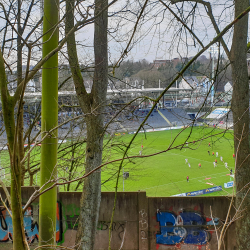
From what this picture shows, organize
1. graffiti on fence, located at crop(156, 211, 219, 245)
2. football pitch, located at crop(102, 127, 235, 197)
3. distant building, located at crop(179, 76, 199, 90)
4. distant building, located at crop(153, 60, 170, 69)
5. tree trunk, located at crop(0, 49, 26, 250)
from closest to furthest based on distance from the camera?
tree trunk, located at crop(0, 49, 26, 250), distant building, located at crop(179, 76, 199, 90), distant building, located at crop(153, 60, 170, 69), graffiti on fence, located at crop(156, 211, 219, 245), football pitch, located at crop(102, 127, 235, 197)

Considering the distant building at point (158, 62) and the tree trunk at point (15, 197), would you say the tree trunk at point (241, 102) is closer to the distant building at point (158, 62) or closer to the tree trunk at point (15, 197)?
the distant building at point (158, 62)

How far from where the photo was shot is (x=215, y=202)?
717 centimetres

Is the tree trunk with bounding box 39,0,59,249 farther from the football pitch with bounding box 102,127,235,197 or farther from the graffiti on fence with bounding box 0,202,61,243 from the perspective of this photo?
the football pitch with bounding box 102,127,235,197

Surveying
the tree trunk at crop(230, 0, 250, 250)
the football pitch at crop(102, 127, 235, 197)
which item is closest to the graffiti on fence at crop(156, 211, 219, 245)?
the tree trunk at crop(230, 0, 250, 250)

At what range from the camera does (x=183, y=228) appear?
286 inches

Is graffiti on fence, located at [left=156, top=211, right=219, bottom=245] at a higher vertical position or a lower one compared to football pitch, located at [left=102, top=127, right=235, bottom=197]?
higher

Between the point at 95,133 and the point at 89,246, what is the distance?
1.99 metres

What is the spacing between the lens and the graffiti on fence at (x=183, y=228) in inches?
284

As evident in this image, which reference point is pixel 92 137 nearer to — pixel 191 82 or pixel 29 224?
pixel 191 82

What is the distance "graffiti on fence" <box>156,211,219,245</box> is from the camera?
7203 mm

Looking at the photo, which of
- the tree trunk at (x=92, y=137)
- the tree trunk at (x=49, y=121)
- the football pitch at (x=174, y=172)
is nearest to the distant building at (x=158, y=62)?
the tree trunk at (x=92, y=137)

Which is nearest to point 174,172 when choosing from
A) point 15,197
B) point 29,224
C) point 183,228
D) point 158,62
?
point 183,228

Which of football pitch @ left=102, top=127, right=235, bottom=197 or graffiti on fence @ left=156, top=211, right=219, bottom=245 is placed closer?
graffiti on fence @ left=156, top=211, right=219, bottom=245

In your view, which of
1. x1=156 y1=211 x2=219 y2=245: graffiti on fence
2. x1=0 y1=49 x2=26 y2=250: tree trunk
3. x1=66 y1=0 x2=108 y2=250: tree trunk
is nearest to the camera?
x1=0 y1=49 x2=26 y2=250: tree trunk
